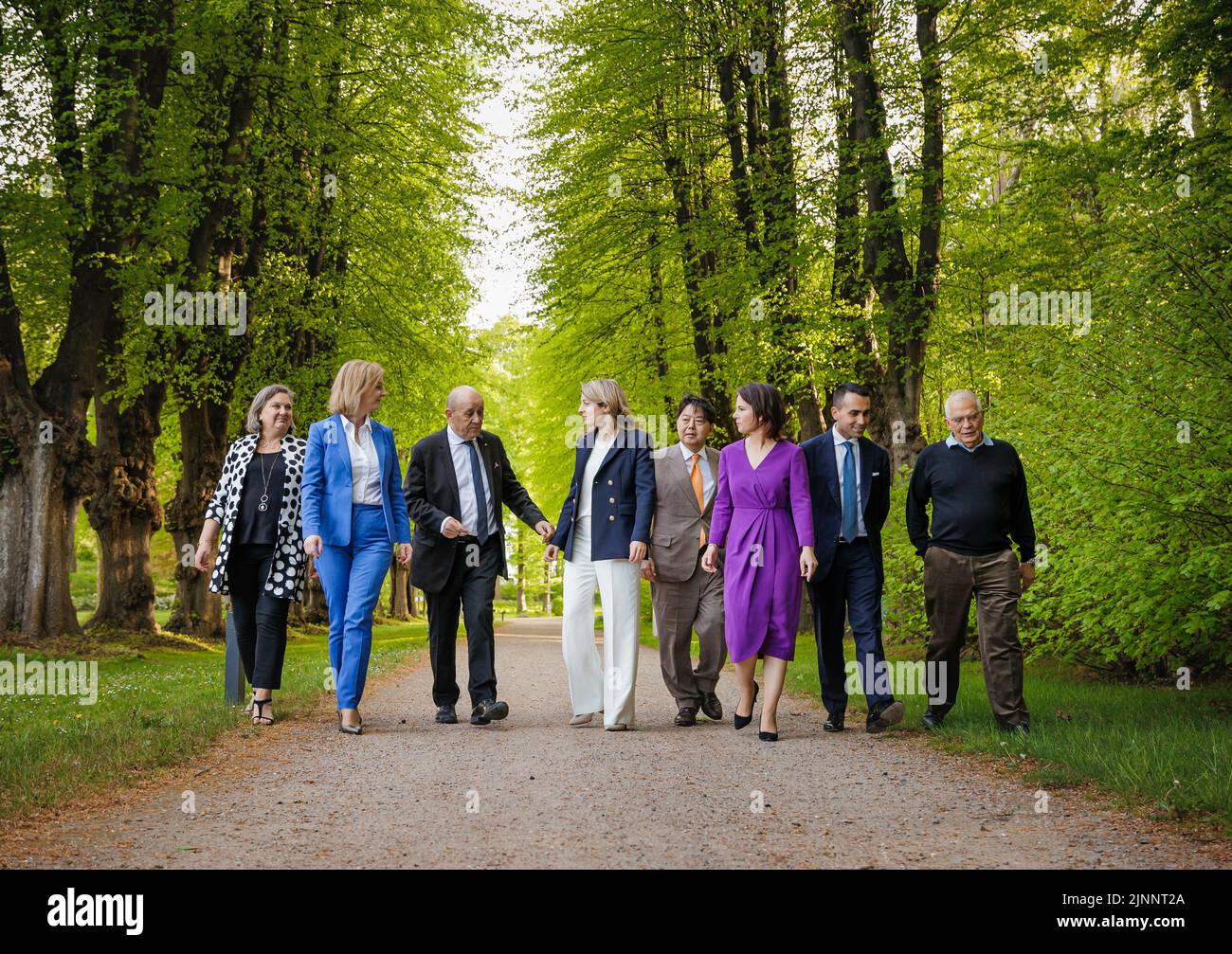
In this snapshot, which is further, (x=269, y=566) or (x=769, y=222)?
(x=769, y=222)

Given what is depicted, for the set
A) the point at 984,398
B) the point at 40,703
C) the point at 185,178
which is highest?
the point at 185,178

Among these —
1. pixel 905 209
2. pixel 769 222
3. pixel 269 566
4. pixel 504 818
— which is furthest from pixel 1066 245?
pixel 504 818

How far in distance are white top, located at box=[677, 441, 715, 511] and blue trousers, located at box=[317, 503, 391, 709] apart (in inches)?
101

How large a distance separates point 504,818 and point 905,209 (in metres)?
12.1

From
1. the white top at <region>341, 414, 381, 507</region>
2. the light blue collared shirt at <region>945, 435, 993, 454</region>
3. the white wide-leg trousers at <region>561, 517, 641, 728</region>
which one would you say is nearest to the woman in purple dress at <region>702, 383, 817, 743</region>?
the white wide-leg trousers at <region>561, 517, 641, 728</region>

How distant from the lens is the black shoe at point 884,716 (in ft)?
26.8

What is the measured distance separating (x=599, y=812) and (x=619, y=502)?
340cm

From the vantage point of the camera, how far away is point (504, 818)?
5277 millimetres

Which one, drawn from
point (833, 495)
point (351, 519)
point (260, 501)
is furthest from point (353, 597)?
point (833, 495)

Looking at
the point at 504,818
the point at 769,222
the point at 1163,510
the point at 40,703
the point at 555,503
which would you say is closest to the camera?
the point at 504,818

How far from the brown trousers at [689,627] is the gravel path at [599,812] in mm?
862

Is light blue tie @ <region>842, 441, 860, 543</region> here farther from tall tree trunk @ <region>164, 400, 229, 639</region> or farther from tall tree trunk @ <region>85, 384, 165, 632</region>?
tall tree trunk @ <region>164, 400, 229, 639</region>
